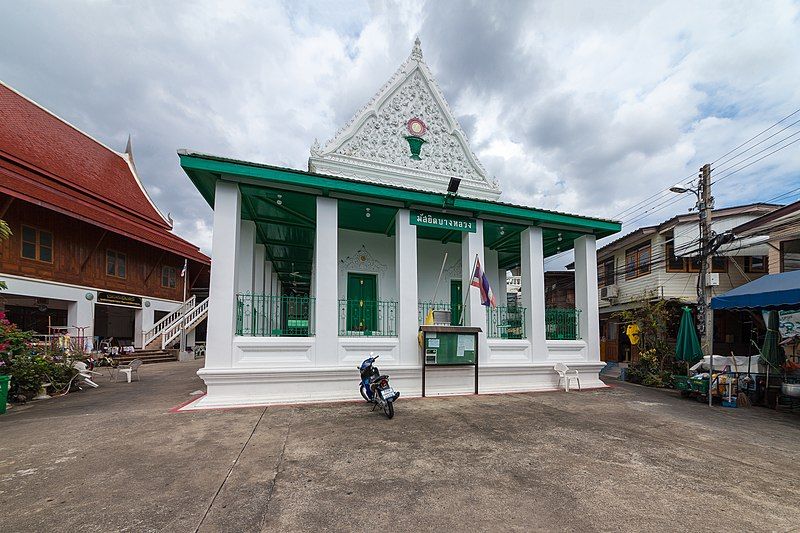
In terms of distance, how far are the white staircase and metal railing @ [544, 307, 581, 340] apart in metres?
17.4

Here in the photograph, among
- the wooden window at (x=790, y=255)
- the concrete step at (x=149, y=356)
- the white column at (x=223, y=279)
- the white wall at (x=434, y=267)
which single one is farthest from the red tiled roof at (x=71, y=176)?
the wooden window at (x=790, y=255)

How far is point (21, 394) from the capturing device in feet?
24.0

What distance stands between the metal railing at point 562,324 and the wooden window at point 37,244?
17.3 m

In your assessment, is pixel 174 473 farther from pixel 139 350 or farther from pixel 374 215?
pixel 139 350

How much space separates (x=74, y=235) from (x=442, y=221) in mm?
15354

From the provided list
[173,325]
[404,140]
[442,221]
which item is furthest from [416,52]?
[173,325]

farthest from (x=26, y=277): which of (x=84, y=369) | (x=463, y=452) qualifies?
(x=463, y=452)

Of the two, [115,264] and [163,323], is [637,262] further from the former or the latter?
[115,264]

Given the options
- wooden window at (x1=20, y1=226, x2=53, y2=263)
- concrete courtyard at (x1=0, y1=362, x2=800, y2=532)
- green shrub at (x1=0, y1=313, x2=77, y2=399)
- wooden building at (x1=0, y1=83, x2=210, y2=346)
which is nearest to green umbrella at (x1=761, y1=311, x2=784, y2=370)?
concrete courtyard at (x1=0, y1=362, x2=800, y2=532)

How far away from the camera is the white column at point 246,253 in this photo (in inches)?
346

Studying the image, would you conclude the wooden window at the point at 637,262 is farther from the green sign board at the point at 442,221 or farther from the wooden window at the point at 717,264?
the green sign board at the point at 442,221

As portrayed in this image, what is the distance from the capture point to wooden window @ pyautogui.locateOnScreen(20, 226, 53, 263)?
12867 mm

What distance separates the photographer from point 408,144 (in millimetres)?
10391

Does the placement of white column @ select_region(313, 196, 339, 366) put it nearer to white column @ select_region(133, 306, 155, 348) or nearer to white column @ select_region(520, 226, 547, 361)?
white column @ select_region(520, 226, 547, 361)
